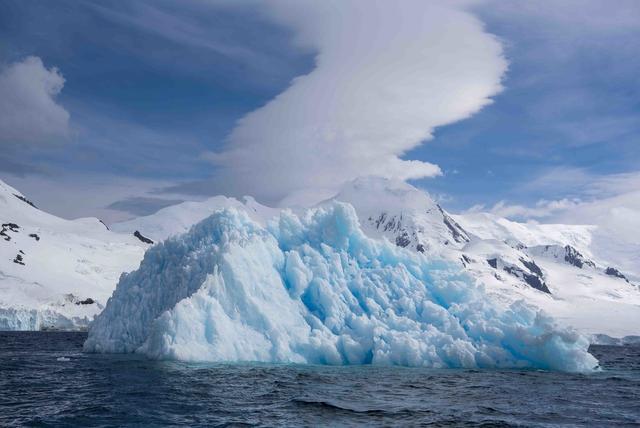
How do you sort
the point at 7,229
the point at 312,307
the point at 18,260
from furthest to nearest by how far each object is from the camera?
the point at 7,229, the point at 18,260, the point at 312,307

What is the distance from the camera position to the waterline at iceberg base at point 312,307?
1298 inches

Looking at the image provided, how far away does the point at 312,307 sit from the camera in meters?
37.3

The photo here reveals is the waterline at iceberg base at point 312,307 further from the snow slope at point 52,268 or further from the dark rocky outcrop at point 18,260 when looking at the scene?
the dark rocky outcrop at point 18,260

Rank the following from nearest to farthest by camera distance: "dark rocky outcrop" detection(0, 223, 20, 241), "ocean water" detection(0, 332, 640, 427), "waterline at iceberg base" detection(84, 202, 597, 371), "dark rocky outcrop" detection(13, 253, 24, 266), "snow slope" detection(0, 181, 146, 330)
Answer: "ocean water" detection(0, 332, 640, 427) < "waterline at iceberg base" detection(84, 202, 597, 371) < "snow slope" detection(0, 181, 146, 330) < "dark rocky outcrop" detection(13, 253, 24, 266) < "dark rocky outcrop" detection(0, 223, 20, 241)

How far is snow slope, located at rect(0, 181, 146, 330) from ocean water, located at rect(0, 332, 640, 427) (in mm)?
87509

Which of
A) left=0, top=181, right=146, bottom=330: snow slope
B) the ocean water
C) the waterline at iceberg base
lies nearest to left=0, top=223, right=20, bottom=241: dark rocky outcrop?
left=0, top=181, right=146, bottom=330: snow slope

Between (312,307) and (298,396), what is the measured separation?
49.1 feet

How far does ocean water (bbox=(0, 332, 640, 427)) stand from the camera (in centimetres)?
1861

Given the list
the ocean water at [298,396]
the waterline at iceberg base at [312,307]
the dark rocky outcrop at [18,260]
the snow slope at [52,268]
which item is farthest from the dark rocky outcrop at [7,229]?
the ocean water at [298,396]

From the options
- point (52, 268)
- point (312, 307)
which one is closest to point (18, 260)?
point (52, 268)

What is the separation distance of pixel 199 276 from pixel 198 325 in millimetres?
5204

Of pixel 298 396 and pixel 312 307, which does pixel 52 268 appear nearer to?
pixel 312 307

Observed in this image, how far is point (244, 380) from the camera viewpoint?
85.6 ft

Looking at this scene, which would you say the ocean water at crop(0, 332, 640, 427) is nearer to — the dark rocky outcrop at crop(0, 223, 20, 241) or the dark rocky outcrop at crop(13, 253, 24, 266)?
the dark rocky outcrop at crop(13, 253, 24, 266)
